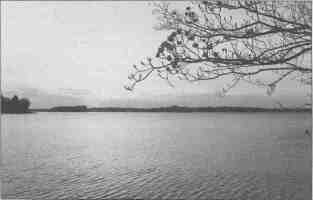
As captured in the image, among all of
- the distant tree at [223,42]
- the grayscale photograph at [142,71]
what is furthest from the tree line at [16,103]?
the distant tree at [223,42]

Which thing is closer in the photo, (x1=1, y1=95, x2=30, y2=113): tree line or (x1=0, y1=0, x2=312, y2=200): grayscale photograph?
Result: (x1=0, y1=0, x2=312, y2=200): grayscale photograph

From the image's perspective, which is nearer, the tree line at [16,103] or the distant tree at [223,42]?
the distant tree at [223,42]

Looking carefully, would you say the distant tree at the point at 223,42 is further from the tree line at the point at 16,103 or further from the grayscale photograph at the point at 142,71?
the tree line at the point at 16,103

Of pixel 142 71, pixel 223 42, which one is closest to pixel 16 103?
pixel 142 71

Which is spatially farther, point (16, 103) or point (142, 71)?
point (16, 103)

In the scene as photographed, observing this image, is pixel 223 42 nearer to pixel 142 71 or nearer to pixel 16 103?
pixel 142 71

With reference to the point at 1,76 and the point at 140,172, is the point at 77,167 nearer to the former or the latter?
the point at 140,172

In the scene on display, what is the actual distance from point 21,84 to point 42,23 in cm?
117

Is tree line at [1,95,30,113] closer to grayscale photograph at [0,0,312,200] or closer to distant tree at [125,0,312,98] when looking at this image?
grayscale photograph at [0,0,312,200]

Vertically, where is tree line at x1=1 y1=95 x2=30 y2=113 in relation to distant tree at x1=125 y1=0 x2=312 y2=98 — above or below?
below

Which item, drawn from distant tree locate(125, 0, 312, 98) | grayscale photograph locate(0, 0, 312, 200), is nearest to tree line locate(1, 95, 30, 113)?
grayscale photograph locate(0, 0, 312, 200)

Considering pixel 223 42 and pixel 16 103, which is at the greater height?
pixel 223 42

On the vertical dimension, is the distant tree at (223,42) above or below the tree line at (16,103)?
above

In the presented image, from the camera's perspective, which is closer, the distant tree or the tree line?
the distant tree
